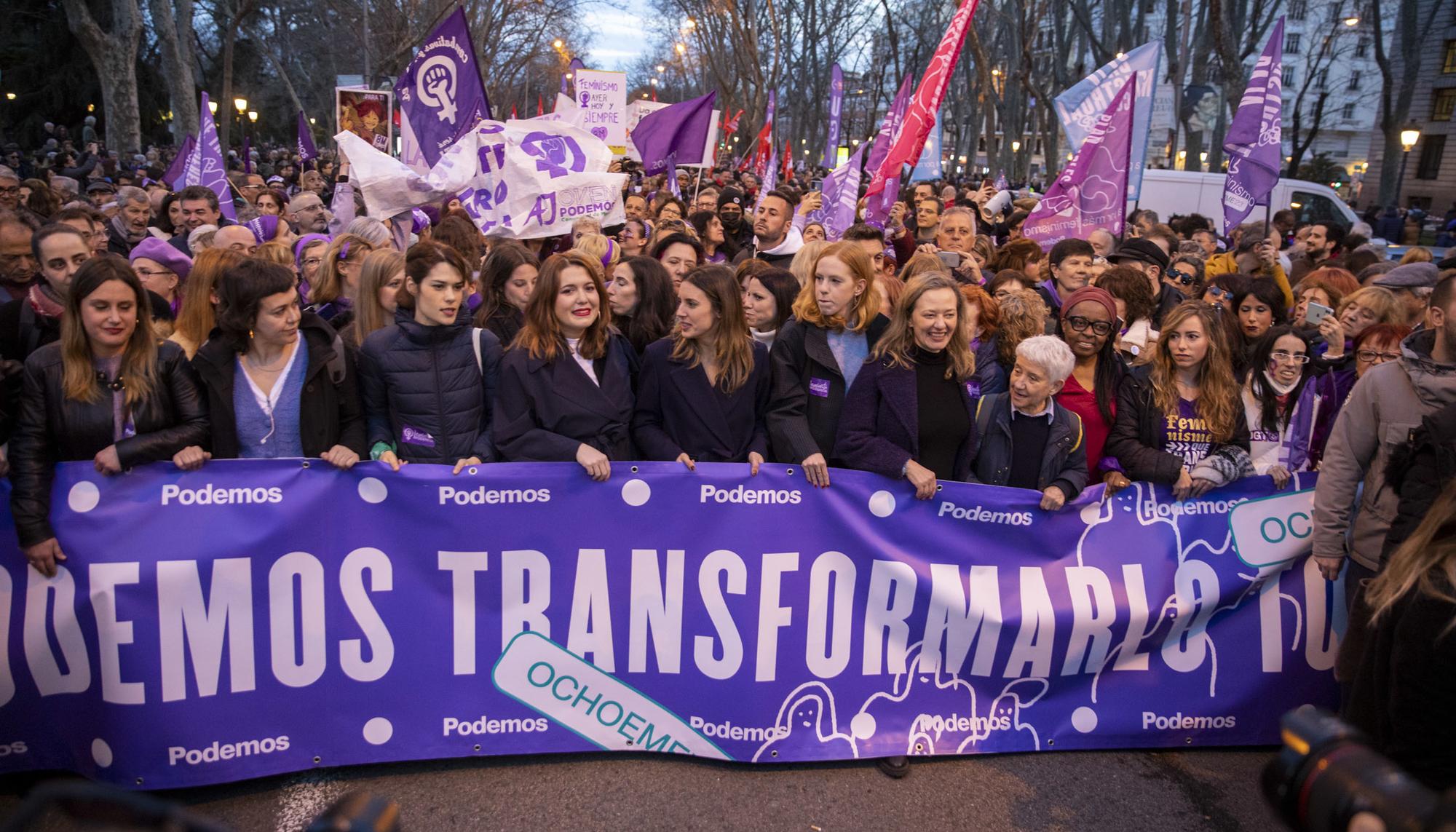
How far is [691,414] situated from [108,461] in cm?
208

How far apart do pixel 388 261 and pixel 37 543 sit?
189 cm

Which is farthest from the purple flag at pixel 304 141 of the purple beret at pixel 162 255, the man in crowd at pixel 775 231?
the purple beret at pixel 162 255

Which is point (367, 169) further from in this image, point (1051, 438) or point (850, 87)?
point (850, 87)

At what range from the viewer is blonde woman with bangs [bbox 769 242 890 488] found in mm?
4242

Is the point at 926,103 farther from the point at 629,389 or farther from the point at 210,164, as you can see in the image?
the point at 210,164

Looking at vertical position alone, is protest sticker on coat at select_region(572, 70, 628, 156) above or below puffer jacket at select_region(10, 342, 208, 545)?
above

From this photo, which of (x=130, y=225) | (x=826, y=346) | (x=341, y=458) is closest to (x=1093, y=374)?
(x=826, y=346)

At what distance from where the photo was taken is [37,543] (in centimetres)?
340

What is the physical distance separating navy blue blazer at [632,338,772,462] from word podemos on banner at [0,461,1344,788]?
0.88ft

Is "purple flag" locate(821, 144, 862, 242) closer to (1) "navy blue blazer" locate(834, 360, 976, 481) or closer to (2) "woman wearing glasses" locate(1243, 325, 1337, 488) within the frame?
(2) "woman wearing glasses" locate(1243, 325, 1337, 488)

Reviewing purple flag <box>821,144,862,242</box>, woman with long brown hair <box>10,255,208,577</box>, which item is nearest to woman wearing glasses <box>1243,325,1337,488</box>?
purple flag <box>821,144,862,242</box>

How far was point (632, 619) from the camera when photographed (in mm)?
3812

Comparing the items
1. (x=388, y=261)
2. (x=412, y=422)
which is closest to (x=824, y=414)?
(x=412, y=422)

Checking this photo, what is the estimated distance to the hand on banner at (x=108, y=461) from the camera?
3.45 meters
